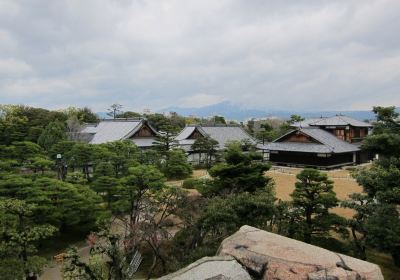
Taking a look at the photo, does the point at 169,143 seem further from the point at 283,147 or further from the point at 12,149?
the point at 12,149

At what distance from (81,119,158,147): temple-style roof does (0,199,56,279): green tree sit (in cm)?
2432

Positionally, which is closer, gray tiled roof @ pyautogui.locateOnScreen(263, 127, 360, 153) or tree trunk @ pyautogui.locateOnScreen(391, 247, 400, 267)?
tree trunk @ pyautogui.locateOnScreen(391, 247, 400, 267)

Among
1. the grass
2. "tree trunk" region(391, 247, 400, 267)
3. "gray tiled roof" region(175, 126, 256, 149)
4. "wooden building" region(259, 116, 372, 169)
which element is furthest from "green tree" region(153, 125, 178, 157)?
"tree trunk" region(391, 247, 400, 267)

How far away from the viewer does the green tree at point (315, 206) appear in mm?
13852

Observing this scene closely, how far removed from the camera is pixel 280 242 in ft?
23.7

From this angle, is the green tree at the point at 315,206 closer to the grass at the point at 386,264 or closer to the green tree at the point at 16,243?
the grass at the point at 386,264

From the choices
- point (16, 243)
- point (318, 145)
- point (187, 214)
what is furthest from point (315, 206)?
point (318, 145)

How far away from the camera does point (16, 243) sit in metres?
11.6

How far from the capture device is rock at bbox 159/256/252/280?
19.9 ft

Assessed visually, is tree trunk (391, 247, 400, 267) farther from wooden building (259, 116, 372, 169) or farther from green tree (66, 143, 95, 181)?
wooden building (259, 116, 372, 169)

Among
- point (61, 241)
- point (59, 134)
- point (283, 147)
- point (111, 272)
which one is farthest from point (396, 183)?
point (59, 134)

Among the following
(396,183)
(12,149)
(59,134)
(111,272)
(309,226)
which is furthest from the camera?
(59,134)

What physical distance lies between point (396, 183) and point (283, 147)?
2712cm

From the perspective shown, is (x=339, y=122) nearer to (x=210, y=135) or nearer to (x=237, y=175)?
(x=210, y=135)
